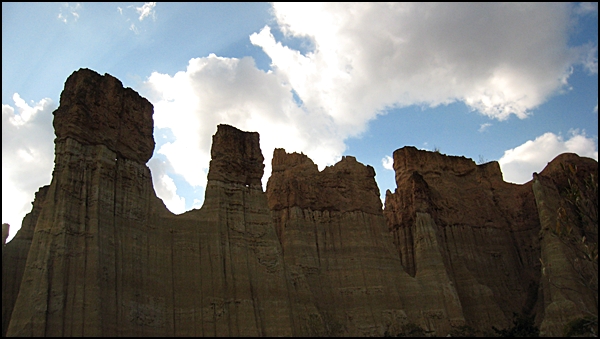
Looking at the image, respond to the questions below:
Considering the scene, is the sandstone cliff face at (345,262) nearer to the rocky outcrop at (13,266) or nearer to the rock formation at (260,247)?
the rock formation at (260,247)

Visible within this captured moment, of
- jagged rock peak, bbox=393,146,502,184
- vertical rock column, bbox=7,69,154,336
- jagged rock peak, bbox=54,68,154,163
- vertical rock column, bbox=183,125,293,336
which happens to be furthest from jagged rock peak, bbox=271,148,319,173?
vertical rock column, bbox=7,69,154,336

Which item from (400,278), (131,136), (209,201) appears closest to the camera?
(131,136)

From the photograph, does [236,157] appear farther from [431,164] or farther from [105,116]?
[431,164]

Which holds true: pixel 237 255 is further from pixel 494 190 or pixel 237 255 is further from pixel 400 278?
pixel 494 190

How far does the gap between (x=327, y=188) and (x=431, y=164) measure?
15815 mm

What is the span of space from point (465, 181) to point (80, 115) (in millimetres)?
40157

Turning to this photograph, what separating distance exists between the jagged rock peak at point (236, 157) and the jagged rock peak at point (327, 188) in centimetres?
552

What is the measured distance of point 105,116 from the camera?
3178 cm

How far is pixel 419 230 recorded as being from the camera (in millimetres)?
47000

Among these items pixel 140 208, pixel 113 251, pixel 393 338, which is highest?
pixel 140 208

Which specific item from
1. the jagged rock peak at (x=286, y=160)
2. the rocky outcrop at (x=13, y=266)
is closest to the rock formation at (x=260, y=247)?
the rocky outcrop at (x=13, y=266)

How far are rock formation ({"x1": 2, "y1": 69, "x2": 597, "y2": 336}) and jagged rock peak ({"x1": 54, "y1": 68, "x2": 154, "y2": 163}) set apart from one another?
0.08 m

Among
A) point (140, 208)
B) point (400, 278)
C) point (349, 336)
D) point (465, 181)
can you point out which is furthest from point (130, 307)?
point (465, 181)

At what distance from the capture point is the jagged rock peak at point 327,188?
44.1 m
